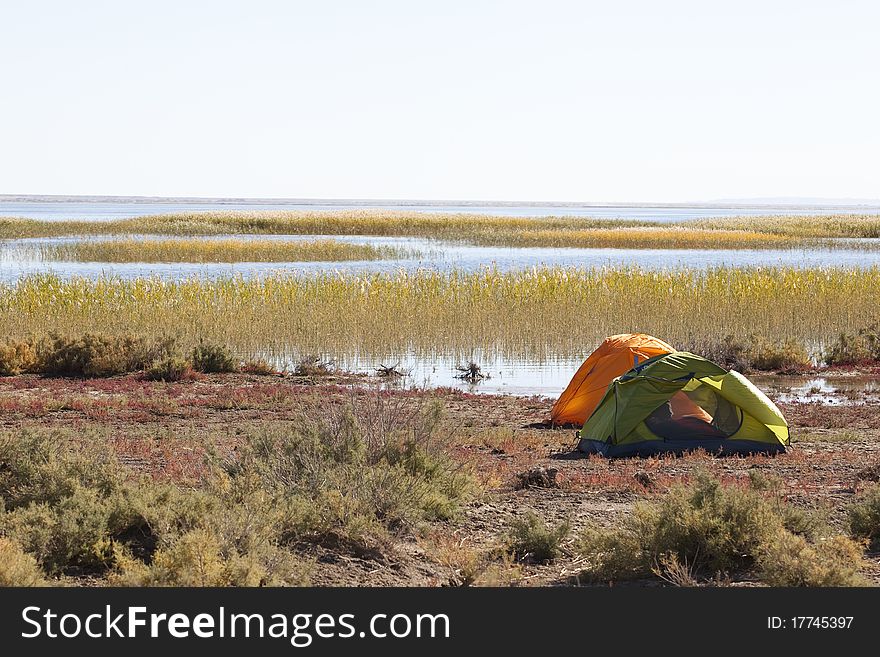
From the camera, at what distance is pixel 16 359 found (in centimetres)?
1738

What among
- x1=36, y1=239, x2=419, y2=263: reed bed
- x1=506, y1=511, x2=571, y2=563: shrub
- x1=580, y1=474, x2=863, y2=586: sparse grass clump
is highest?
x1=580, y1=474, x2=863, y2=586: sparse grass clump

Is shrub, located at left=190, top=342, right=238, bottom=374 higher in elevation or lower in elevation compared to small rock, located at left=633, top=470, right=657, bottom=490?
lower

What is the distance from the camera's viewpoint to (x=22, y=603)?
5059 millimetres

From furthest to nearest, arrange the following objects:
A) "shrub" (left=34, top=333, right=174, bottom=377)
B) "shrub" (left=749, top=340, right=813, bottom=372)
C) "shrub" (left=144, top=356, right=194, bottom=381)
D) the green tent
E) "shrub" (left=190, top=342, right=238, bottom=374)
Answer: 1. "shrub" (left=749, top=340, right=813, bottom=372)
2. "shrub" (left=190, top=342, right=238, bottom=374)
3. "shrub" (left=34, top=333, right=174, bottom=377)
4. "shrub" (left=144, top=356, right=194, bottom=381)
5. the green tent

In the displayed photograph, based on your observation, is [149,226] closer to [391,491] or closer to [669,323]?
[669,323]

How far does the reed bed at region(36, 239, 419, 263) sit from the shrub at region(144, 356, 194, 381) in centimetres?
2624

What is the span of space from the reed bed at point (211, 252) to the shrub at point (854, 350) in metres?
27.2

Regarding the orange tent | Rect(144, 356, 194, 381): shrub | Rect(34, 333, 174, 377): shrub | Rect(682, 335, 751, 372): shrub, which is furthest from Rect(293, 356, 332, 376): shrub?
Rect(682, 335, 751, 372): shrub

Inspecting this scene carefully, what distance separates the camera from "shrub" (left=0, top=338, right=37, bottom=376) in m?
17.3

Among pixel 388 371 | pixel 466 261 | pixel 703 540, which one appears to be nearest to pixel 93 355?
pixel 388 371

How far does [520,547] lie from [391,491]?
109 centimetres

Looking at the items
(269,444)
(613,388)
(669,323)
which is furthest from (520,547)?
(669,323)

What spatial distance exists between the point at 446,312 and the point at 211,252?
24495 millimetres

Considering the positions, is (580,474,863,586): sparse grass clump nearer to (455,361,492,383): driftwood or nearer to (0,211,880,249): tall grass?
(455,361,492,383): driftwood
